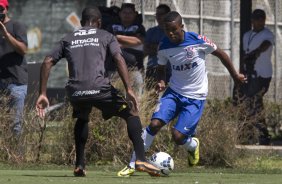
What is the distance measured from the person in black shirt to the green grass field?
1037 mm

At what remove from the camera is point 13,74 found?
15.8 m

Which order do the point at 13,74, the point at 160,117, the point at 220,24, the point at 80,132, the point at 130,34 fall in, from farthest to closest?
the point at 220,24
the point at 130,34
the point at 13,74
the point at 160,117
the point at 80,132

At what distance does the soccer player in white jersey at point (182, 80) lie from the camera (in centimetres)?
1419

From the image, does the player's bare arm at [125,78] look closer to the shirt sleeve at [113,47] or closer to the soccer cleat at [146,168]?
the shirt sleeve at [113,47]

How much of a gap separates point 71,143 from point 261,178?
11.4 feet

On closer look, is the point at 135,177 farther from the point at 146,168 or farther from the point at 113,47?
the point at 113,47

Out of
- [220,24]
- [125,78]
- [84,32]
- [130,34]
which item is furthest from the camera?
[220,24]

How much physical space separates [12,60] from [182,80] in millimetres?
2805

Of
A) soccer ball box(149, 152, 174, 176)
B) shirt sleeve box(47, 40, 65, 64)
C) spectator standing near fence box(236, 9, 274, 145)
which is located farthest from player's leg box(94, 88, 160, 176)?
spectator standing near fence box(236, 9, 274, 145)

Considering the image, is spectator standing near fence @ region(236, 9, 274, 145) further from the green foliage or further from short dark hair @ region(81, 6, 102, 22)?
short dark hair @ region(81, 6, 102, 22)

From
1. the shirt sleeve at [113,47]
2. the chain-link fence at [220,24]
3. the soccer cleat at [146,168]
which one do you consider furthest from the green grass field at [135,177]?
the chain-link fence at [220,24]

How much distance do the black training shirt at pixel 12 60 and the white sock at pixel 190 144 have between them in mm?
2656

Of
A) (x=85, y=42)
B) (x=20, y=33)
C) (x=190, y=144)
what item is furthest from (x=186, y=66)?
(x=20, y=33)

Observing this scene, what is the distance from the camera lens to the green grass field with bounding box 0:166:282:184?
1260cm
